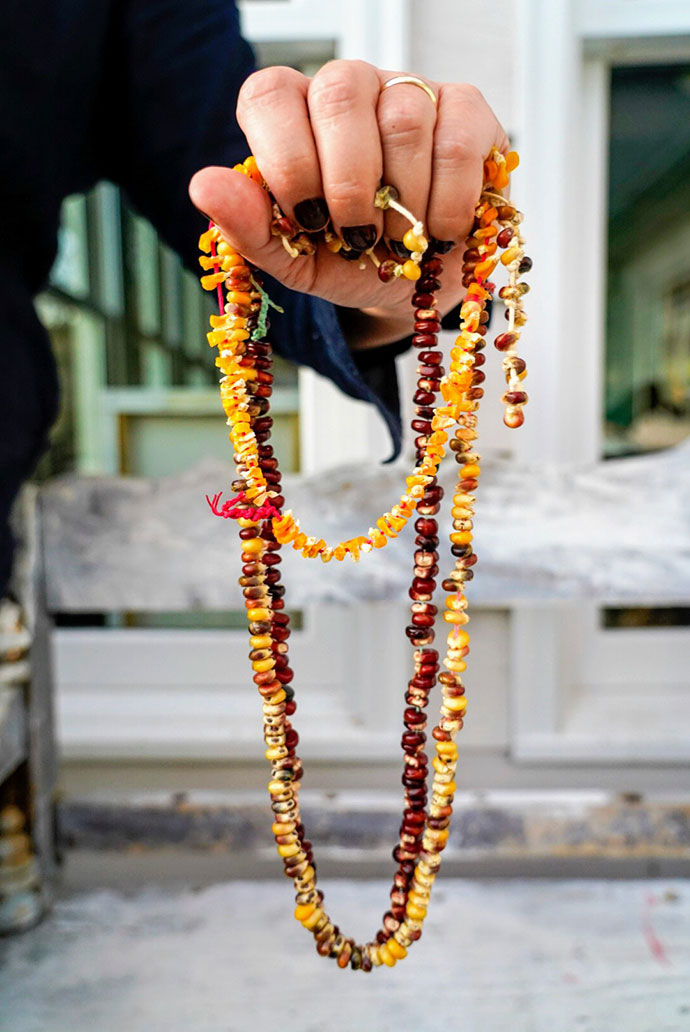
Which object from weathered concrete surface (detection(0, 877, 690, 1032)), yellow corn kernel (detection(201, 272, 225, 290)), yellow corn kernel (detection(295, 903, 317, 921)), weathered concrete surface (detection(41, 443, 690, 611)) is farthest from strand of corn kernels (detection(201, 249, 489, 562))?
weathered concrete surface (detection(0, 877, 690, 1032))

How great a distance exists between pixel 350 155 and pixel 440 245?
3.1 inches

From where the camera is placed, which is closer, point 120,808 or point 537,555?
point 537,555

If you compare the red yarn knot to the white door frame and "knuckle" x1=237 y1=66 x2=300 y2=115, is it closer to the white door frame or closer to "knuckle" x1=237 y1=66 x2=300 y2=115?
"knuckle" x1=237 y1=66 x2=300 y2=115

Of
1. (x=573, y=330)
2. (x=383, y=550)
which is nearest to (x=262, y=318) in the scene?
(x=383, y=550)

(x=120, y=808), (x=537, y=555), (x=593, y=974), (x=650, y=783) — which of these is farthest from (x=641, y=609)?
(x=120, y=808)

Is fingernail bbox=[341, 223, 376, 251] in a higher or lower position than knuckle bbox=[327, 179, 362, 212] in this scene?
lower

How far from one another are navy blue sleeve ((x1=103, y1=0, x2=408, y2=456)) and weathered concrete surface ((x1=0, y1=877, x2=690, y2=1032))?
1.84 ft

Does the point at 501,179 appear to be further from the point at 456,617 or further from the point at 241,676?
the point at 241,676

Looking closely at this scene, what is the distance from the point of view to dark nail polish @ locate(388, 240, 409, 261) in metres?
0.38

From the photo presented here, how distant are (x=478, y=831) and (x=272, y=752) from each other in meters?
0.59

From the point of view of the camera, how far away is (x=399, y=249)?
0.38 metres

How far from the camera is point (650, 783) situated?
45.1 inches

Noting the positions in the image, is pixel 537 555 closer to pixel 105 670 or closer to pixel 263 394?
pixel 263 394

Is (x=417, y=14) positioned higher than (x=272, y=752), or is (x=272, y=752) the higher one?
A: (x=417, y=14)
